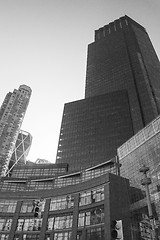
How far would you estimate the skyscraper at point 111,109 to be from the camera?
12519 centimetres

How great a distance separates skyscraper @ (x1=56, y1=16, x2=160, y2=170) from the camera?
411 ft

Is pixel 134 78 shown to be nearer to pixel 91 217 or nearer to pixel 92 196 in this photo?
pixel 92 196

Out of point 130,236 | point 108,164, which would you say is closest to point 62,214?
point 130,236

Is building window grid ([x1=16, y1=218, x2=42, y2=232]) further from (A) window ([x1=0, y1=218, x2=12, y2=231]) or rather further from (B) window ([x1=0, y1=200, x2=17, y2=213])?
(B) window ([x1=0, y1=200, x2=17, y2=213])

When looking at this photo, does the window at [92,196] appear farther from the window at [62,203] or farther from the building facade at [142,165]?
the building facade at [142,165]

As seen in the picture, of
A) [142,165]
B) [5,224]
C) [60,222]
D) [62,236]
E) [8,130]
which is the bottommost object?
[62,236]

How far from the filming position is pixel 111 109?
14400cm

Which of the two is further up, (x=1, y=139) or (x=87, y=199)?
(x=1, y=139)

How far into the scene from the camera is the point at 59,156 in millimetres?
131000

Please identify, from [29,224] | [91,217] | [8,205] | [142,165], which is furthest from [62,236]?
[142,165]

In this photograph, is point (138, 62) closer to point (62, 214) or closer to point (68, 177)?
point (68, 177)

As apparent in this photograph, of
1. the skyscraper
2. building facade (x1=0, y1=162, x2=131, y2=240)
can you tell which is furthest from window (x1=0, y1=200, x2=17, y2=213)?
the skyscraper

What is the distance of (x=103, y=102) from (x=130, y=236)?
363 ft

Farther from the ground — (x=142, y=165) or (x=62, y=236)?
(x=142, y=165)
